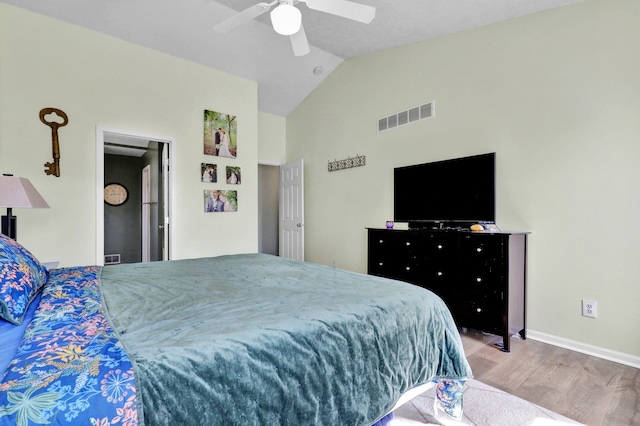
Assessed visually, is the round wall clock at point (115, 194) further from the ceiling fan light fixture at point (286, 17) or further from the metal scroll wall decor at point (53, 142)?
the ceiling fan light fixture at point (286, 17)

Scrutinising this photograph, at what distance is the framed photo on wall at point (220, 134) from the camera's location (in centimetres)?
419

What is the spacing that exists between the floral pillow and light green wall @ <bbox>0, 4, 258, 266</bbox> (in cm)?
217

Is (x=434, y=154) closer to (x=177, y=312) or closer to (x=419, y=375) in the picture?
(x=419, y=375)

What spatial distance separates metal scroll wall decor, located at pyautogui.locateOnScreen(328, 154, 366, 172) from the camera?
4.43m

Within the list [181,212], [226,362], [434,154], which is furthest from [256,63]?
[226,362]

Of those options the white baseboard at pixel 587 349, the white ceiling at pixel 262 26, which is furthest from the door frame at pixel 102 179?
the white baseboard at pixel 587 349

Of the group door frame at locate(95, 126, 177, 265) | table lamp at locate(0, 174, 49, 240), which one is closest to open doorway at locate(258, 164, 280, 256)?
door frame at locate(95, 126, 177, 265)

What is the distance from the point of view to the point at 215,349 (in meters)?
0.90

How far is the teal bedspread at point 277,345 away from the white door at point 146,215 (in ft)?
13.6

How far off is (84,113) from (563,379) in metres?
4.74

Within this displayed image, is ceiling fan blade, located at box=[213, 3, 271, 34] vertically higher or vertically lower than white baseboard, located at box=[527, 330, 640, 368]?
higher

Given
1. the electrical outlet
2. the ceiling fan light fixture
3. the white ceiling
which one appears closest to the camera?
the ceiling fan light fixture

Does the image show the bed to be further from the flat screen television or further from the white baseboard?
the flat screen television

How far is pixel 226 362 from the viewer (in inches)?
35.0
